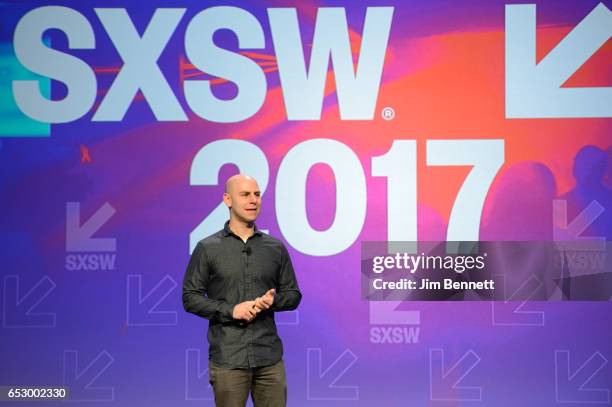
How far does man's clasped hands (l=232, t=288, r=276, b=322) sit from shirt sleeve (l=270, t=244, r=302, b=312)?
149 mm

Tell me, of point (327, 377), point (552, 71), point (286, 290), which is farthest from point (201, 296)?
point (552, 71)

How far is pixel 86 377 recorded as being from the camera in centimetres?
418

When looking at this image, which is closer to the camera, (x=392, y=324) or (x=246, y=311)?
(x=246, y=311)

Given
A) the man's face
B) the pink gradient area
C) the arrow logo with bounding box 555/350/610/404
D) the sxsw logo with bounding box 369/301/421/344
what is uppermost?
the pink gradient area

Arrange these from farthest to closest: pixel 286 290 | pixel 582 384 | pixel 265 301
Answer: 1. pixel 582 384
2. pixel 286 290
3. pixel 265 301

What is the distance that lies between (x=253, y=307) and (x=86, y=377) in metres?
1.98

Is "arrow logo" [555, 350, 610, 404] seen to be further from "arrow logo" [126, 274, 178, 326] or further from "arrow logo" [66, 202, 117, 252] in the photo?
"arrow logo" [66, 202, 117, 252]

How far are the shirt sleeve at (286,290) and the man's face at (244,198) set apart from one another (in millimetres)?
242

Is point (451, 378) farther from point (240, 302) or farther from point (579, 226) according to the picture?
point (240, 302)

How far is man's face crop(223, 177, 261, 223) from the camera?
2.83m

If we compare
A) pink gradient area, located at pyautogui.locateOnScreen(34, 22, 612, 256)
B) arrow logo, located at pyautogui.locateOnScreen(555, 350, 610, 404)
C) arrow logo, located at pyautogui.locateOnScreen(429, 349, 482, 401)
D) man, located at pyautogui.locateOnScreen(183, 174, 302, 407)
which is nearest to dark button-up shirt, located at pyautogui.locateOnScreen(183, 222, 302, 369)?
man, located at pyautogui.locateOnScreen(183, 174, 302, 407)

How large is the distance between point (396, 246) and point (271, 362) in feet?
5.15

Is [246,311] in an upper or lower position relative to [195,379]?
upper

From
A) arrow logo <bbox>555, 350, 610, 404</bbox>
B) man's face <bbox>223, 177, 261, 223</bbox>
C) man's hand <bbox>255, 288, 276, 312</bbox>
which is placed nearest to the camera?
man's hand <bbox>255, 288, 276, 312</bbox>
